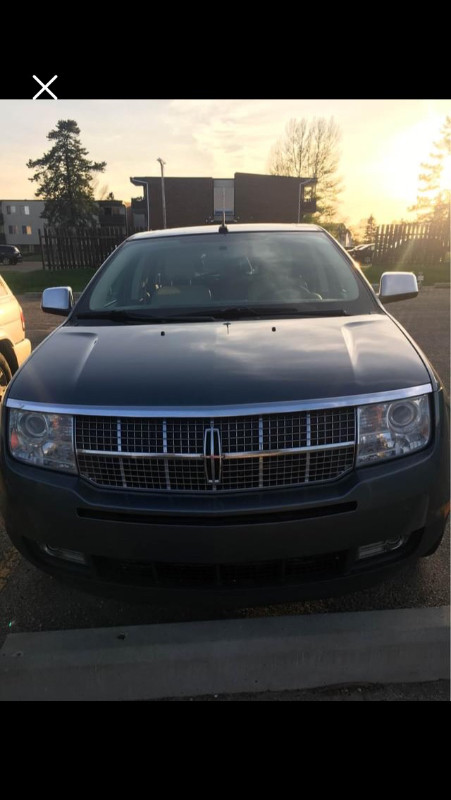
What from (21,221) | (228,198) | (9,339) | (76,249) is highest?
(228,198)

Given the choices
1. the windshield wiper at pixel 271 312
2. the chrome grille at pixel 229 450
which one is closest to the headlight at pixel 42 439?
the chrome grille at pixel 229 450

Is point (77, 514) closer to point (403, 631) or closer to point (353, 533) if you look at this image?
point (353, 533)

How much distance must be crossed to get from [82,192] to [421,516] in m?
57.6

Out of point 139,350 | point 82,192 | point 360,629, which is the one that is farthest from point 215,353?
point 82,192

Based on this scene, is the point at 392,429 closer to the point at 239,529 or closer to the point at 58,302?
the point at 239,529

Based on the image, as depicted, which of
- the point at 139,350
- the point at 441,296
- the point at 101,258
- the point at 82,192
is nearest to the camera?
the point at 139,350

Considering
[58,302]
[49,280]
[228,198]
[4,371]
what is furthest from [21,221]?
[58,302]

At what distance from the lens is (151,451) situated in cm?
198

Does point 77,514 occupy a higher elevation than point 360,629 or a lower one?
higher

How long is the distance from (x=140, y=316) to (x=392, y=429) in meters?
1.53

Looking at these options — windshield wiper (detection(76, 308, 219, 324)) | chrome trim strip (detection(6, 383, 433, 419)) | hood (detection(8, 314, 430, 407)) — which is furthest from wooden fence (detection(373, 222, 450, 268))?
chrome trim strip (detection(6, 383, 433, 419))

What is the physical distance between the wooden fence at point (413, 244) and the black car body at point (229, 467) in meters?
21.7

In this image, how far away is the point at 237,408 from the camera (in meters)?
1.94

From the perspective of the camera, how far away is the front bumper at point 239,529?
1899 millimetres
